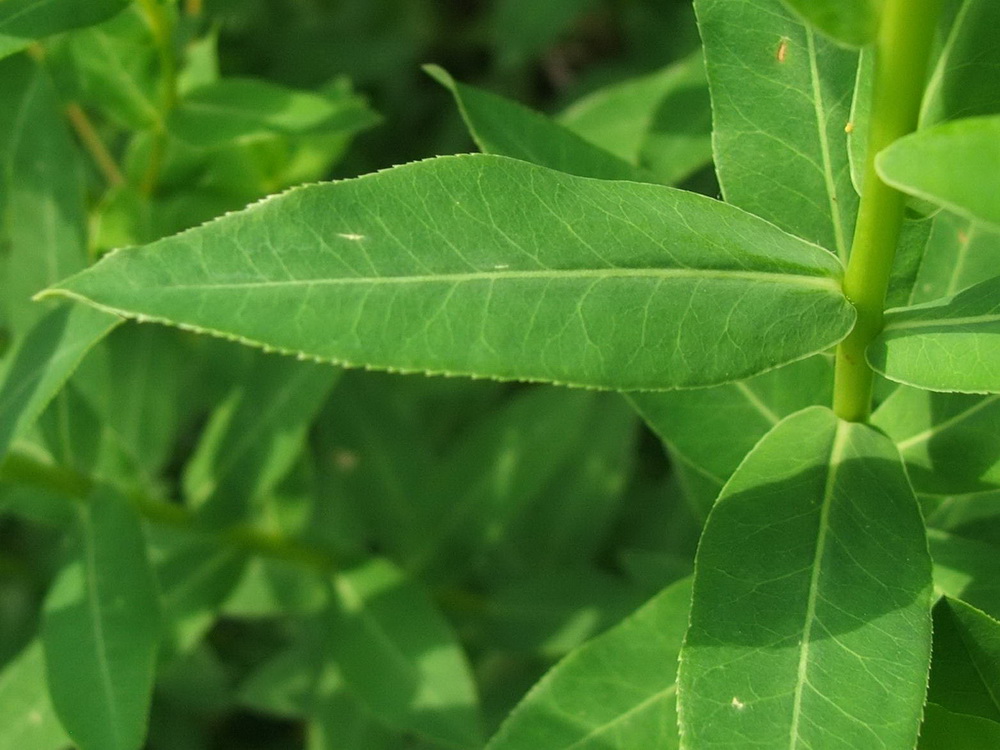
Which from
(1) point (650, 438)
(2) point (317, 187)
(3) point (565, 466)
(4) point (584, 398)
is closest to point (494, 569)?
(3) point (565, 466)

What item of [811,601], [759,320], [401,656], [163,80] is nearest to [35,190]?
[163,80]

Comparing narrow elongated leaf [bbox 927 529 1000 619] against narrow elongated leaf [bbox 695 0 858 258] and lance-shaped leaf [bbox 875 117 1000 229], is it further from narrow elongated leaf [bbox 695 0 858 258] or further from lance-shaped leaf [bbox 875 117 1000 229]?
lance-shaped leaf [bbox 875 117 1000 229]

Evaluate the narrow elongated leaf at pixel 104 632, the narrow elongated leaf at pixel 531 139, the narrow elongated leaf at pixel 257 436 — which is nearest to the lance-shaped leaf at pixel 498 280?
the narrow elongated leaf at pixel 531 139

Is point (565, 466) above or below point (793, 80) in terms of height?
below

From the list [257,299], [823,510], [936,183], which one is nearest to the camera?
[936,183]

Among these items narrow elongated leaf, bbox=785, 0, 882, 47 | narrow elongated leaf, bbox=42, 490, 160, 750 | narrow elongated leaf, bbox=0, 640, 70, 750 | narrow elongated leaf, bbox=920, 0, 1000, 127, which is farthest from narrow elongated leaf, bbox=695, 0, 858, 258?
narrow elongated leaf, bbox=0, 640, 70, 750

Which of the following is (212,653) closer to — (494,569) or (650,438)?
(494,569)

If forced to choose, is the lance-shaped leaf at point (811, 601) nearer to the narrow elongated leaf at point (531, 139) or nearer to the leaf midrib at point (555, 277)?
the leaf midrib at point (555, 277)
